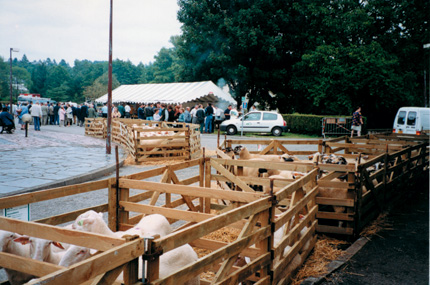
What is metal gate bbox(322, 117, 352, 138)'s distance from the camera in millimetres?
24580

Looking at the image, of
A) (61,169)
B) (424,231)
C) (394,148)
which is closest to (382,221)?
(424,231)

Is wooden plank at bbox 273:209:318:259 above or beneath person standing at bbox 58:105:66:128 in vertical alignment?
beneath

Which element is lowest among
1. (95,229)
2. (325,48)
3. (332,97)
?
(95,229)

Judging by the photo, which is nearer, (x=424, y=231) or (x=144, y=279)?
(x=144, y=279)

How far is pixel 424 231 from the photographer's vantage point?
6.24m

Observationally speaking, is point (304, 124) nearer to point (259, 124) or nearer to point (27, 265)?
point (259, 124)

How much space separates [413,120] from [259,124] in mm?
9087

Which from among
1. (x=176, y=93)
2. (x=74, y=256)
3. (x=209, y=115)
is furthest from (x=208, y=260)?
(x=176, y=93)

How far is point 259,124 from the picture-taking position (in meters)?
24.7

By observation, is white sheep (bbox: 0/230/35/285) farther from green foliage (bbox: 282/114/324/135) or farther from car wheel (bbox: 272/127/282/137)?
green foliage (bbox: 282/114/324/135)

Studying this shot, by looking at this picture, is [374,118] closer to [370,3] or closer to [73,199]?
[370,3]

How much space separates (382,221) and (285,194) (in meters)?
3.75

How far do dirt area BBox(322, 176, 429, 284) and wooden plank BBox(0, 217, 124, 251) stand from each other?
9.86 feet

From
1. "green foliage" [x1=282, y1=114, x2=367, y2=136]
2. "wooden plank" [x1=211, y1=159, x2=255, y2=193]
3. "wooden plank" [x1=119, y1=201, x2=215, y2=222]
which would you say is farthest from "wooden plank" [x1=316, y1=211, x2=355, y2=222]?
"green foliage" [x1=282, y1=114, x2=367, y2=136]
